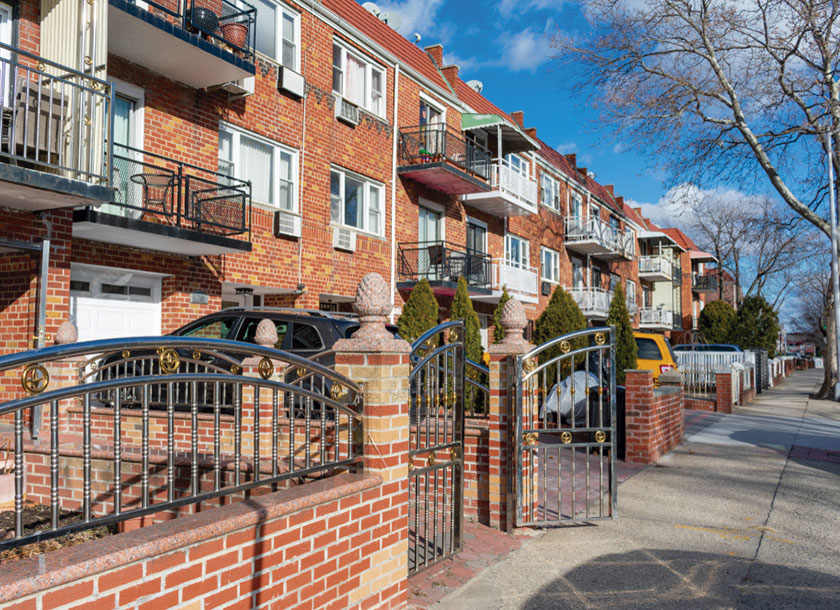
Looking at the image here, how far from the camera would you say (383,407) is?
410 centimetres

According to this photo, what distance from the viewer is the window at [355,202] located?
1563 cm

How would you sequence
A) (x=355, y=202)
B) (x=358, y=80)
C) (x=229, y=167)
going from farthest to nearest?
(x=358, y=80), (x=355, y=202), (x=229, y=167)

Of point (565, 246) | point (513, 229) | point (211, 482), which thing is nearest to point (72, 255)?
point (211, 482)

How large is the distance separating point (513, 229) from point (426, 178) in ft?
23.4

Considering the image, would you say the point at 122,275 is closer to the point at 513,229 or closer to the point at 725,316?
the point at 513,229

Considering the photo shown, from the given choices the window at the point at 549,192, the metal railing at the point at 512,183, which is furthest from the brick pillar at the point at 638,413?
the window at the point at 549,192

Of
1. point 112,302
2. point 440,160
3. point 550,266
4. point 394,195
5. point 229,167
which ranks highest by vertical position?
point 440,160

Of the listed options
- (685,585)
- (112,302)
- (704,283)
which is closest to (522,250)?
(112,302)

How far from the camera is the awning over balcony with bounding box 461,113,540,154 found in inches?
807

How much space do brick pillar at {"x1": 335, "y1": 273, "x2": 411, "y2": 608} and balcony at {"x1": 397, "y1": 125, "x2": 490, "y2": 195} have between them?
544 inches

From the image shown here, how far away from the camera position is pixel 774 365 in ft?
116

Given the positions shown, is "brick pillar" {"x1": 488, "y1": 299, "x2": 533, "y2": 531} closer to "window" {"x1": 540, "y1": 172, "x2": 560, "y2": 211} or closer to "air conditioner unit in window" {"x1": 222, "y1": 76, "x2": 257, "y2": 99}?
"air conditioner unit in window" {"x1": 222, "y1": 76, "x2": 257, "y2": 99}

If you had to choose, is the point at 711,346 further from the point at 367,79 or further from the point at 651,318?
the point at 367,79

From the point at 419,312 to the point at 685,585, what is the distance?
38.4 ft
